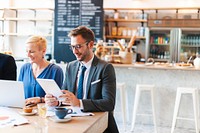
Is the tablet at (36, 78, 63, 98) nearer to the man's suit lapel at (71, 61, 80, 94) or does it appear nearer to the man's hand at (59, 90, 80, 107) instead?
the man's hand at (59, 90, 80, 107)

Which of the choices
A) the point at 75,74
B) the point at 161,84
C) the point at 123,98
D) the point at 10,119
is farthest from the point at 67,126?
the point at 161,84

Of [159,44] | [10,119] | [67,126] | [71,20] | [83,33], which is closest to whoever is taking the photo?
[67,126]

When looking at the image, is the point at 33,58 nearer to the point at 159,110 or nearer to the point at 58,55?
the point at 159,110

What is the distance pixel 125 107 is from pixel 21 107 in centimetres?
301

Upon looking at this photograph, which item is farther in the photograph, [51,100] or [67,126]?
[51,100]

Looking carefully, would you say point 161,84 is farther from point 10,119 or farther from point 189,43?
point 10,119

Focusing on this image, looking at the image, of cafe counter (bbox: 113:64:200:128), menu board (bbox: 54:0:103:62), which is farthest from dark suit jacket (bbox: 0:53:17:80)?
menu board (bbox: 54:0:103:62)

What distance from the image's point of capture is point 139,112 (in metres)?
5.21

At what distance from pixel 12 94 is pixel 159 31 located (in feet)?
19.3

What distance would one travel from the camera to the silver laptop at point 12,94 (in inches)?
84.1

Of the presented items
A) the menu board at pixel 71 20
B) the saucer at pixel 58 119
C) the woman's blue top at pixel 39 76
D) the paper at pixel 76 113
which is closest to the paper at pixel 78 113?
the paper at pixel 76 113

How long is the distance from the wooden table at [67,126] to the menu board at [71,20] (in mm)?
4102

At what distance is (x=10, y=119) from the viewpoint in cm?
188

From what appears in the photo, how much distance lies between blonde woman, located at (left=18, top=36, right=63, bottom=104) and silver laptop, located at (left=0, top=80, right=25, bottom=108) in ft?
1.69
